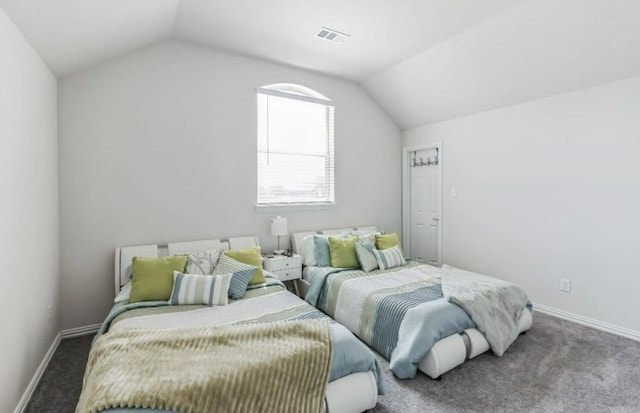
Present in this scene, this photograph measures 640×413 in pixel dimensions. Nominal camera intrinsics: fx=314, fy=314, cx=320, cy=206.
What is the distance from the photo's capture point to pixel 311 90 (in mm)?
4375

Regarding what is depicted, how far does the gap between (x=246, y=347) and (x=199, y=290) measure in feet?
3.51

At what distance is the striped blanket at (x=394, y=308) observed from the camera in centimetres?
231

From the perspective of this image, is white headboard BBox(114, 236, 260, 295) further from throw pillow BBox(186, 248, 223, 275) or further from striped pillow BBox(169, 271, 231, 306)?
striped pillow BBox(169, 271, 231, 306)

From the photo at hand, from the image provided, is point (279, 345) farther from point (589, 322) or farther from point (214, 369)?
point (589, 322)

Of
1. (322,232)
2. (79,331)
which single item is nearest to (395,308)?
(322,232)

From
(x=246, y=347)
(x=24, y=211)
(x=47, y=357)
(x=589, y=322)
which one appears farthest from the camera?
(x=589, y=322)

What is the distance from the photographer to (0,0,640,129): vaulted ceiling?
2.45m

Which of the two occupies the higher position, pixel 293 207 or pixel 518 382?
pixel 293 207

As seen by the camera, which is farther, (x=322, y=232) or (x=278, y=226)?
(x=322, y=232)

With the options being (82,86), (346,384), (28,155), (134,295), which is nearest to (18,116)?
(28,155)

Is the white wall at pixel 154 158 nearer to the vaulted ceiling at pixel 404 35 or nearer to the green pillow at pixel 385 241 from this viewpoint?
the vaulted ceiling at pixel 404 35

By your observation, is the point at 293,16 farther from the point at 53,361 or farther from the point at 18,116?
the point at 53,361

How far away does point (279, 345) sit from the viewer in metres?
1.73

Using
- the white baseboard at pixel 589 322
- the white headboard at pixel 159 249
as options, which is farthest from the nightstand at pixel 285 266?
the white baseboard at pixel 589 322
